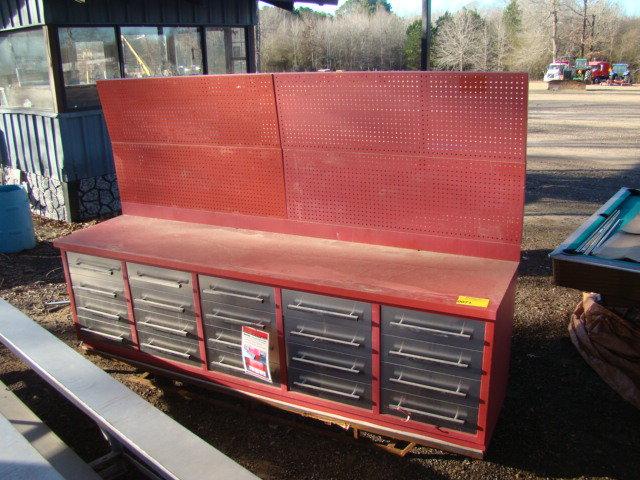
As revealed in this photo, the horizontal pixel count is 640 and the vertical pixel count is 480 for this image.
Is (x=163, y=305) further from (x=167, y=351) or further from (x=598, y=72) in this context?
(x=598, y=72)

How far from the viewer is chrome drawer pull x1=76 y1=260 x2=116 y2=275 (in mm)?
4074

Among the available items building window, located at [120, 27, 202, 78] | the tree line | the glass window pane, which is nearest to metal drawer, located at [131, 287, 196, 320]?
building window, located at [120, 27, 202, 78]

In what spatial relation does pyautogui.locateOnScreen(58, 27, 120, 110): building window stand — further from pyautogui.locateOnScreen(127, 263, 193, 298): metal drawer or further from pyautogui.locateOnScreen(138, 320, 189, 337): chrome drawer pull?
pyautogui.locateOnScreen(138, 320, 189, 337): chrome drawer pull

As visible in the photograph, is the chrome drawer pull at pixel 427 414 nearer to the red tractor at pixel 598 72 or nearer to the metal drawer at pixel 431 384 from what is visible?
the metal drawer at pixel 431 384

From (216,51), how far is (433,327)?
7.45m

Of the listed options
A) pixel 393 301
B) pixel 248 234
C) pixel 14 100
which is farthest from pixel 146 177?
pixel 14 100

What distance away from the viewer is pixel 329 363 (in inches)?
133

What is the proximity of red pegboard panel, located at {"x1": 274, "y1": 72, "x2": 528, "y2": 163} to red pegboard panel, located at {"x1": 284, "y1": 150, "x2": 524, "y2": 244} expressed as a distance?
3.1 inches

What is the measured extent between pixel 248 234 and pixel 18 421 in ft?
6.22

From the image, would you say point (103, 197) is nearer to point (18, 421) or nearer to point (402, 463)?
point (18, 421)

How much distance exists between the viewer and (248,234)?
13.9ft

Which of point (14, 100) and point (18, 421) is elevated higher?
point (14, 100)

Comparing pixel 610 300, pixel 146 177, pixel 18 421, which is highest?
pixel 146 177

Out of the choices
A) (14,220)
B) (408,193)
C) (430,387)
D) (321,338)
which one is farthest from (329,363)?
(14,220)
